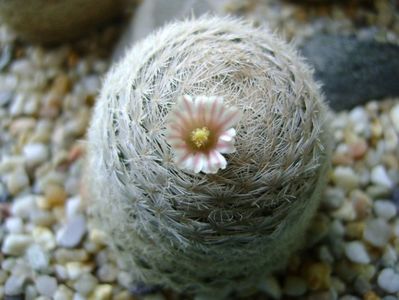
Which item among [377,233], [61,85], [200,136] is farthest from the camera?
[61,85]

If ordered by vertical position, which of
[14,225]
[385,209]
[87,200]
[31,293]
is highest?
[385,209]

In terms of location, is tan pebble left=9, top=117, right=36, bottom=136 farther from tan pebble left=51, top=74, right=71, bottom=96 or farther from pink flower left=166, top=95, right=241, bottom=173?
pink flower left=166, top=95, right=241, bottom=173

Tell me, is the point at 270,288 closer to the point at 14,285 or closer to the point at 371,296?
the point at 371,296

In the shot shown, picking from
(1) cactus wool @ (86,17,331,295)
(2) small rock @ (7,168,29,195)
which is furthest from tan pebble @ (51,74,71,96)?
(1) cactus wool @ (86,17,331,295)

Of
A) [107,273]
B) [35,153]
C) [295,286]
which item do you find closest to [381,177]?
[295,286]

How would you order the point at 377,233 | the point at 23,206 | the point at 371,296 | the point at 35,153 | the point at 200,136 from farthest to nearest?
the point at 35,153 → the point at 23,206 → the point at 377,233 → the point at 371,296 → the point at 200,136

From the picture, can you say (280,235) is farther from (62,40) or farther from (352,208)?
(62,40)
